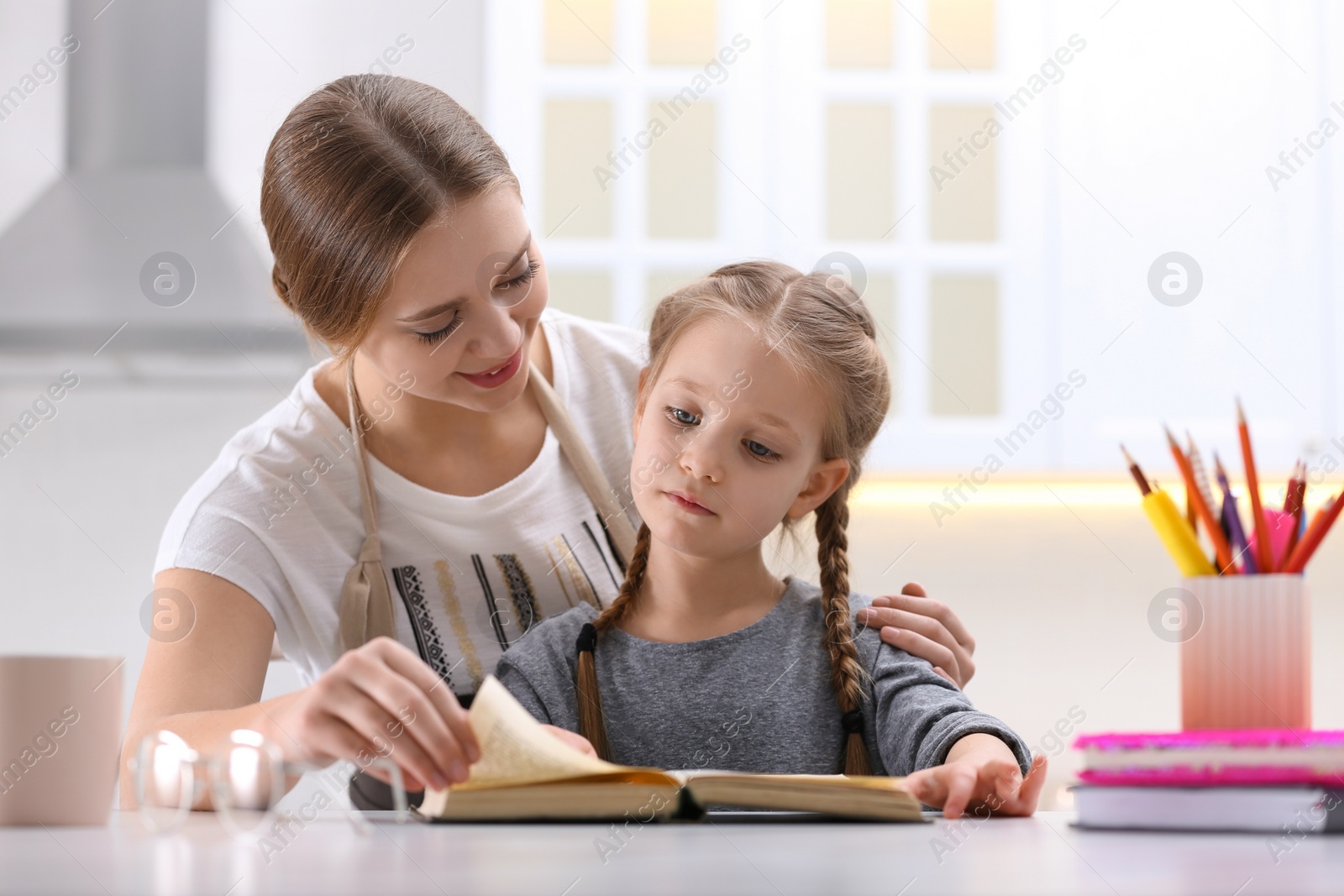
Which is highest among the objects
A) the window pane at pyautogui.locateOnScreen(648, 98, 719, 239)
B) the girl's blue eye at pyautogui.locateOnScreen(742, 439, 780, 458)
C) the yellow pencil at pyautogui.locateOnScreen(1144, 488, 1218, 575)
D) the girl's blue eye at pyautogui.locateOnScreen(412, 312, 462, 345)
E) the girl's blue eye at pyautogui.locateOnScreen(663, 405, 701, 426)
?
the window pane at pyautogui.locateOnScreen(648, 98, 719, 239)

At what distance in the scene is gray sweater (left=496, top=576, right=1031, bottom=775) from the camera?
1.05 metres

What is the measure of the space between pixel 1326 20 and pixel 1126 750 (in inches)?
77.0

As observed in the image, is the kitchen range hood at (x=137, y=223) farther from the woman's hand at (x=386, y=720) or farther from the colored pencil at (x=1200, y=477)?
the colored pencil at (x=1200, y=477)

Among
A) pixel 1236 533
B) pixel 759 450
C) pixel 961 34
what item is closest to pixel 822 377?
pixel 759 450

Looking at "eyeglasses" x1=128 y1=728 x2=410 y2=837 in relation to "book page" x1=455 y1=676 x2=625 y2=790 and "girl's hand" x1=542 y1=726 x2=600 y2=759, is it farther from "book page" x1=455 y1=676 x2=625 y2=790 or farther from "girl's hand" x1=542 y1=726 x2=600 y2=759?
"girl's hand" x1=542 y1=726 x2=600 y2=759

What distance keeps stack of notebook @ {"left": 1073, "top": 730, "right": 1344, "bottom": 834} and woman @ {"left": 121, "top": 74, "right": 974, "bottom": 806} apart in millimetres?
410

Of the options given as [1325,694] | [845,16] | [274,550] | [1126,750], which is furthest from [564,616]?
[1325,694]

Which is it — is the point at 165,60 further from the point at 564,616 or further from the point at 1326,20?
the point at 1326,20

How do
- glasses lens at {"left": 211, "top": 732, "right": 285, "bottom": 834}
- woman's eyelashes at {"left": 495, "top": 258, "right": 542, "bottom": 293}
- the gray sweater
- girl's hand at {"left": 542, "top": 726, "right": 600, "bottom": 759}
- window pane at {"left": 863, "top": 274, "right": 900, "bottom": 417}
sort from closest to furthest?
glasses lens at {"left": 211, "top": 732, "right": 285, "bottom": 834}, girl's hand at {"left": 542, "top": 726, "right": 600, "bottom": 759}, the gray sweater, woman's eyelashes at {"left": 495, "top": 258, "right": 542, "bottom": 293}, window pane at {"left": 863, "top": 274, "right": 900, "bottom": 417}

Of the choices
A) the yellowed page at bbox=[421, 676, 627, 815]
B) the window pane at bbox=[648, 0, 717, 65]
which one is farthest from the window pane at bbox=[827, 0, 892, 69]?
the yellowed page at bbox=[421, 676, 627, 815]

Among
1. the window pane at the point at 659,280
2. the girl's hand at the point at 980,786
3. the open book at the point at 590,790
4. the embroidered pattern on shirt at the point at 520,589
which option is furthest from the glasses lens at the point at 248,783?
the window pane at the point at 659,280

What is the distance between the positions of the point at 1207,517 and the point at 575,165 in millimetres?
1596

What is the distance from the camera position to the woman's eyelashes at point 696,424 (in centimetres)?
107

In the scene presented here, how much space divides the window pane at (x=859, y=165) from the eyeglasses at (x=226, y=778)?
168cm
